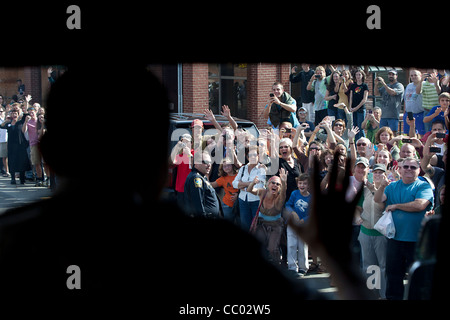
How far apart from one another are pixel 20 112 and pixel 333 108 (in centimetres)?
633

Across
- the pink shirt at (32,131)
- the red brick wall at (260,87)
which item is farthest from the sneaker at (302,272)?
the red brick wall at (260,87)

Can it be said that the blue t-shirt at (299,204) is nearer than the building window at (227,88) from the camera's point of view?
Yes

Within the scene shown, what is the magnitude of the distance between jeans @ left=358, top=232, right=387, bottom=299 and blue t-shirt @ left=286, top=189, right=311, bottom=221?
64 cm

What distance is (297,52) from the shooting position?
1.10 meters

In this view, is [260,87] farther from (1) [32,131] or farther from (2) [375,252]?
(2) [375,252]

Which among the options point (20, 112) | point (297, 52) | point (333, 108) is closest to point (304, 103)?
point (333, 108)

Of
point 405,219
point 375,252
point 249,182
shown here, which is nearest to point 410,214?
point 405,219

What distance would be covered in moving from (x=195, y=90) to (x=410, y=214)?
29.3 feet

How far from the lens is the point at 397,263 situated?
5266 mm

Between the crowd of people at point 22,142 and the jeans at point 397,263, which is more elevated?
the crowd of people at point 22,142

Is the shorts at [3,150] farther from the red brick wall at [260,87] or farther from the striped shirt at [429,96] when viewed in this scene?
the striped shirt at [429,96]

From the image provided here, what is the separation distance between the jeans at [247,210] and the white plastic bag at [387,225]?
1.76 metres

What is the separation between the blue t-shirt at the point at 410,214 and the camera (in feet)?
17.1
